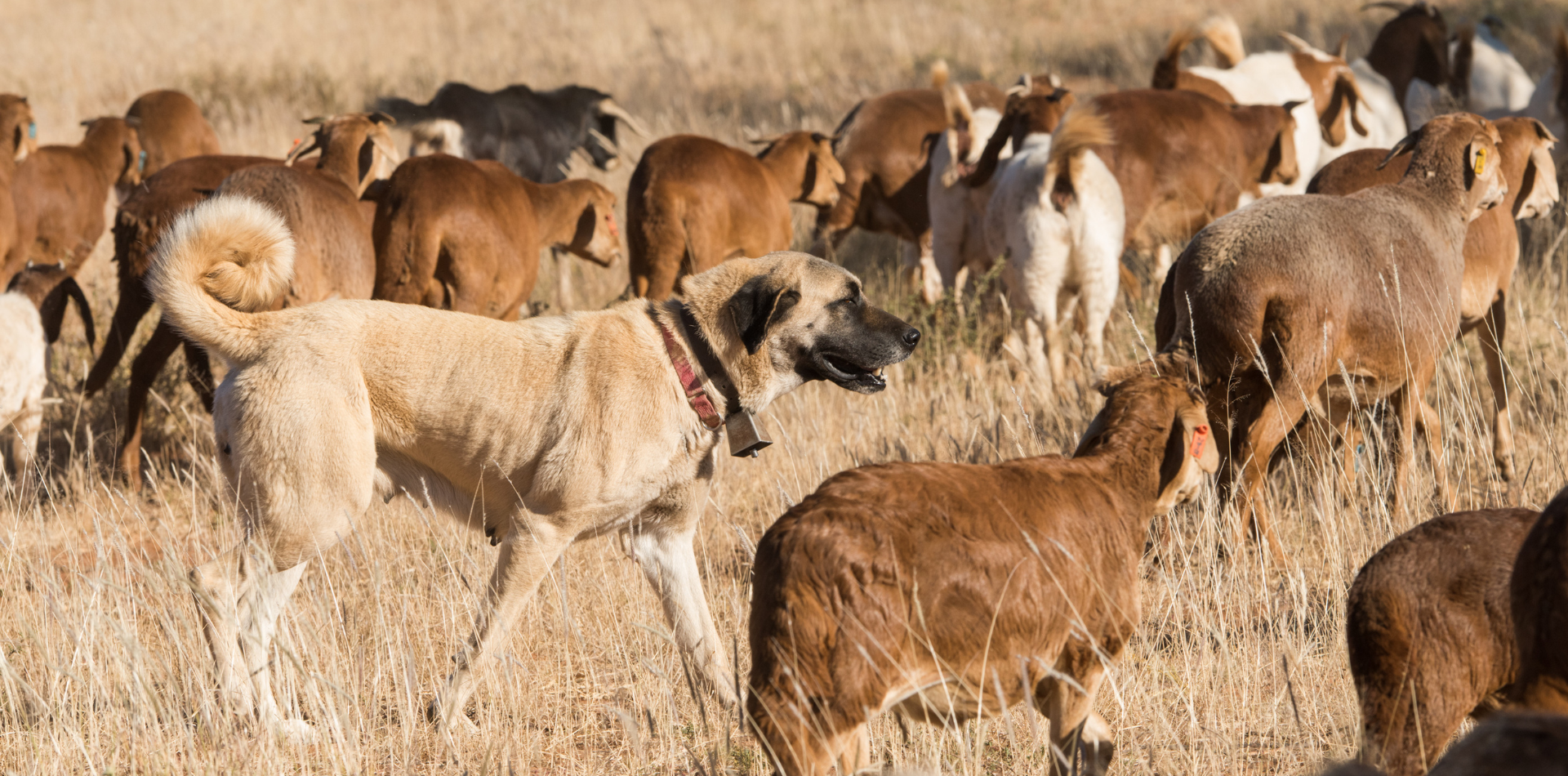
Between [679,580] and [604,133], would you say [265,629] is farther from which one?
[604,133]

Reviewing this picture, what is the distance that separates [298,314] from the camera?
4359 millimetres

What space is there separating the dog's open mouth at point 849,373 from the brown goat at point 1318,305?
4.43 feet

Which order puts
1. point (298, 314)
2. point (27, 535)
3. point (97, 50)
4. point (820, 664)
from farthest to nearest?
point (97, 50), point (27, 535), point (298, 314), point (820, 664)

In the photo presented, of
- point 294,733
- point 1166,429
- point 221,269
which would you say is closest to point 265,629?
point 294,733

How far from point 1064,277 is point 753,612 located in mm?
5591

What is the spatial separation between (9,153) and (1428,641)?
9038mm

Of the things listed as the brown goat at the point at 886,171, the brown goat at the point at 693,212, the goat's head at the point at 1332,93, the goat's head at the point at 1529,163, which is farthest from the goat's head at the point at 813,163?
the goat's head at the point at 1529,163

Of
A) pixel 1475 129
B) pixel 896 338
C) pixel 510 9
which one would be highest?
pixel 1475 129

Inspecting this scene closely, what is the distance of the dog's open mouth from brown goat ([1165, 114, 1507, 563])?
135cm

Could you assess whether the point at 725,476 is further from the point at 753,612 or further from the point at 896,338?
the point at 753,612

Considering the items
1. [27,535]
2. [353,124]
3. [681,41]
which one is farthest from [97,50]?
[27,535]

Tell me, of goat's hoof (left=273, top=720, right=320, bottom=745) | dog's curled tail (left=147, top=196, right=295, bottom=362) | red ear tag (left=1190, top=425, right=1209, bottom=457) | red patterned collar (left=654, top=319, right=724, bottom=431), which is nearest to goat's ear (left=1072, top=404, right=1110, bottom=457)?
red ear tag (left=1190, top=425, right=1209, bottom=457)

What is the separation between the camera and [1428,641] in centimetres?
290

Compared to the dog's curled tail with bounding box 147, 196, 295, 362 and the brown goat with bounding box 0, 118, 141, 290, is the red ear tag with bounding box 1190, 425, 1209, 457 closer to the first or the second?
the dog's curled tail with bounding box 147, 196, 295, 362
